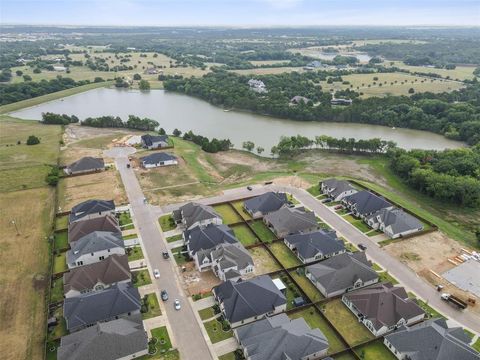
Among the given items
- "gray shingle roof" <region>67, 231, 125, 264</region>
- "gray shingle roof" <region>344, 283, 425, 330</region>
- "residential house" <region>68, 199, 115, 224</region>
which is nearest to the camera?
"gray shingle roof" <region>344, 283, 425, 330</region>

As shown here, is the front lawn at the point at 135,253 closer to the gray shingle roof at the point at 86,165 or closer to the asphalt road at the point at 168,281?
the asphalt road at the point at 168,281

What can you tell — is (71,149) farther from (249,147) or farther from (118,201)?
(249,147)

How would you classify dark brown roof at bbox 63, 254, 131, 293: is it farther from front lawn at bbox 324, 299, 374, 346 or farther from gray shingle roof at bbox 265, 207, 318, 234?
front lawn at bbox 324, 299, 374, 346

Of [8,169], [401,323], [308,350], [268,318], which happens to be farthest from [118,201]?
[401,323]

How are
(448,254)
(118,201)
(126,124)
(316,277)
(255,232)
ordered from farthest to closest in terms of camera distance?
1. (126,124)
2. (118,201)
3. (255,232)
4. (448,254)
5. (316,277)

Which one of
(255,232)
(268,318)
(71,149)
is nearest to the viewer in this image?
(268,318)

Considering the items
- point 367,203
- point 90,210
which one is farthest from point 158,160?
point 367,203

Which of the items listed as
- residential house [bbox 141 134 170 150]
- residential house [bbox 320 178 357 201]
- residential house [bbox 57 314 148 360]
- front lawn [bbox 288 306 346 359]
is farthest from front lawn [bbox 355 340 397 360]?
residential house [bbox 141 134 170 150]
